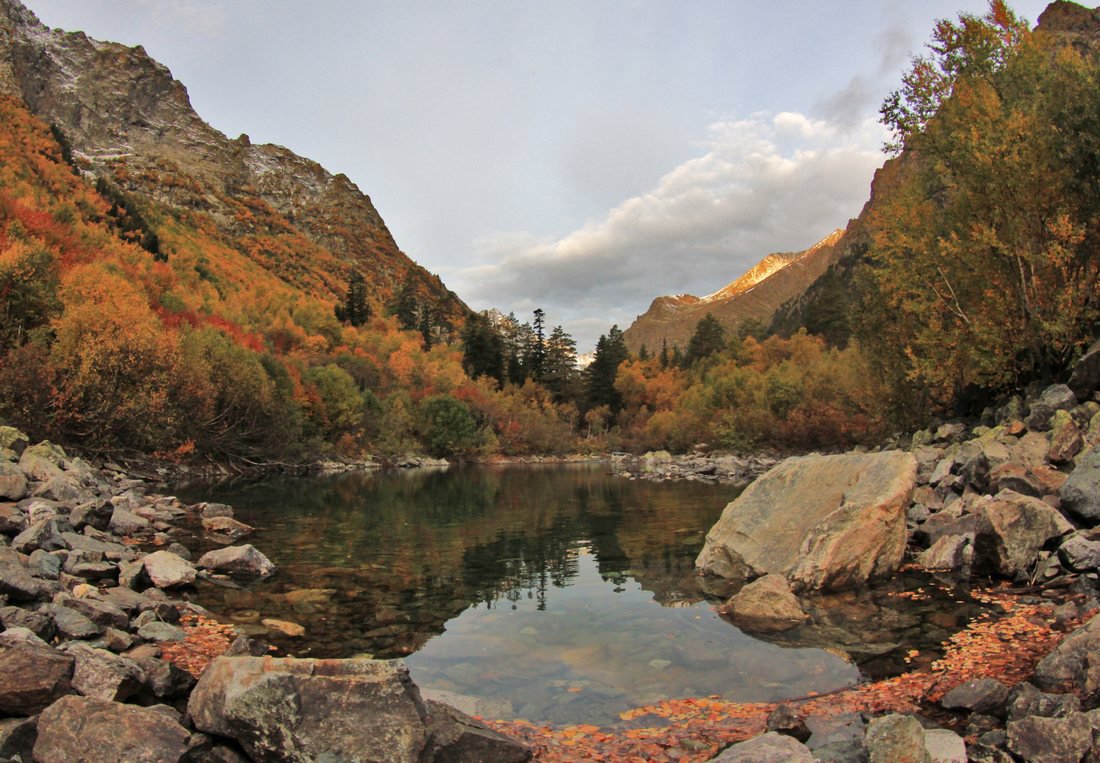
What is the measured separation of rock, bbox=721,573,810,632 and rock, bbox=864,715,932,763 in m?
4.89

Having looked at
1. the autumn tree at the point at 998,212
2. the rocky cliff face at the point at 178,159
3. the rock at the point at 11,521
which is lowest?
the rock at the point at 11,521

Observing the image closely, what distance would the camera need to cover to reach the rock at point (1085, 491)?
34.5 feet

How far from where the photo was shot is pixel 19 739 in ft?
15.6

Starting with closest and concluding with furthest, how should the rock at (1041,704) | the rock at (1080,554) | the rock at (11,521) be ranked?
the rock at (1041,704)
the rock at (1080,554)
the rock at (11,521)

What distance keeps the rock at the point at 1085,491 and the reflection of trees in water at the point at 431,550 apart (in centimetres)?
705

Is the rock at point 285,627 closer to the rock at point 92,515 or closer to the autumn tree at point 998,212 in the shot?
the rock at point 92,515

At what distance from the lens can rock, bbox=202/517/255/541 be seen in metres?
18.4

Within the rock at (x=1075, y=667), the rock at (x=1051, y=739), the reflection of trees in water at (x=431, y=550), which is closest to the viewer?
the rock at (x=1051, y=739)

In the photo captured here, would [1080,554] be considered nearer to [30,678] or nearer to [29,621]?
[30,678]

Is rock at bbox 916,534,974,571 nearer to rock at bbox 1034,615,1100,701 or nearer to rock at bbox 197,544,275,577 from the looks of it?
rock at bbox 1034,615,1100,701

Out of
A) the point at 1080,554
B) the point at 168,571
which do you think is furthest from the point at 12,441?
the point at 1080,554

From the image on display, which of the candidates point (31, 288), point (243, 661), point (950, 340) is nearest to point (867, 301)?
point (950, 340)

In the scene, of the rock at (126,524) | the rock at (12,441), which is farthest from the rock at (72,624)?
the rock at (12,441)

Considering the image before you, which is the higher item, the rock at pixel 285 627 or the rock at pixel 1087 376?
the rock at pixel 1087 376
